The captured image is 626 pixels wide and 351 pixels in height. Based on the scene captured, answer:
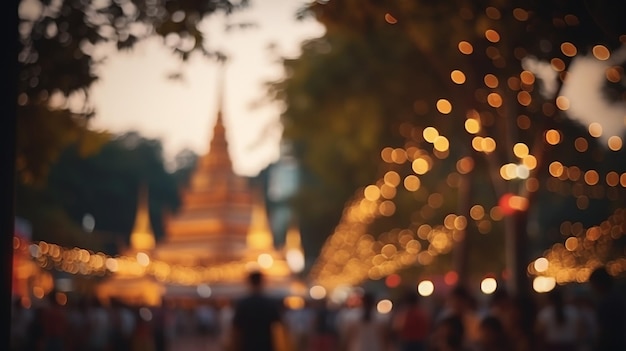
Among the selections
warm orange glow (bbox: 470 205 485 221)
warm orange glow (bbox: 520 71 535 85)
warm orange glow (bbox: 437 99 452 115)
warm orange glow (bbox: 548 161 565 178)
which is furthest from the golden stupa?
warm orange glow (bbox: 520 71 535 85)

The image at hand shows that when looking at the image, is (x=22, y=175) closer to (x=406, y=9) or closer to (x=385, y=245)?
(x=406, y=9)

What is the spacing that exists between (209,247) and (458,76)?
4543cm

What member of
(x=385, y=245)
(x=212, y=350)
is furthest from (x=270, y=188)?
(x=212, y=350)

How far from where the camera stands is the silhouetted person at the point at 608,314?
1205 cm

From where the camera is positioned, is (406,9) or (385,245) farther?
(385,245)

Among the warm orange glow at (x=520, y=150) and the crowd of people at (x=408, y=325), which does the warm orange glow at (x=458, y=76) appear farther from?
the crowd of people at (x=408, y=325)

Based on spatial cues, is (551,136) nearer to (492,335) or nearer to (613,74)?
(613,74)

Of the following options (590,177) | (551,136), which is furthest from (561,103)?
(590,177)

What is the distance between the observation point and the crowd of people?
11422 mm

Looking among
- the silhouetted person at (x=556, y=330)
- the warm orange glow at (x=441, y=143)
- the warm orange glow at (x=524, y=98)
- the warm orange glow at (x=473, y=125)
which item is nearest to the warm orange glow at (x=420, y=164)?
the warm orange glow at (x=441, y=143)

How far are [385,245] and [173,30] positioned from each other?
45.2 metres

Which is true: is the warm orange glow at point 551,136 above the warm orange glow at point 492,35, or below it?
below

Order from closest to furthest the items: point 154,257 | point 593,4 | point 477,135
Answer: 1. point 593,4
2. point 477,135
3. point 154,257

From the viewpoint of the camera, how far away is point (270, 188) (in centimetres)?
13175
